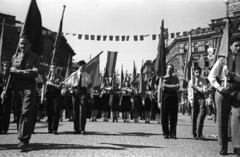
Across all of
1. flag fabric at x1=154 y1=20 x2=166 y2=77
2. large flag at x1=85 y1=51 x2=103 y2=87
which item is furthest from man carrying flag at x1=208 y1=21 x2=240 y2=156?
large flag at x1=85 y1=51 x2=103 y2=87

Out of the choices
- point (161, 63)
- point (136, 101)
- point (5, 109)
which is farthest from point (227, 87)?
point (136, 101)

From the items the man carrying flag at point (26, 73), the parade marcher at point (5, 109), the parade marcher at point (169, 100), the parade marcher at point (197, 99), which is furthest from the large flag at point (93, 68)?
the man carrying flag at point (26, 73)

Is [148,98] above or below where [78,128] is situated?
above

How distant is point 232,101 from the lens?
5.45m

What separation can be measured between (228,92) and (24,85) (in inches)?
164

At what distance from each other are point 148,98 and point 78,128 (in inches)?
340

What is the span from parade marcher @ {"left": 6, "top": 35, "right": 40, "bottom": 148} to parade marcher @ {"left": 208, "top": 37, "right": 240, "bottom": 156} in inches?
147

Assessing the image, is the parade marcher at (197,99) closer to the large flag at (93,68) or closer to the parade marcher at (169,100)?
the parade marcher at (169,100)

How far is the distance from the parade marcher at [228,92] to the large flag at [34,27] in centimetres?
383

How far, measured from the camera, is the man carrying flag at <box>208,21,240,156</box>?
5.28 m

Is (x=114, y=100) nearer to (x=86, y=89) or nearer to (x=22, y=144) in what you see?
(x=86, y=89)

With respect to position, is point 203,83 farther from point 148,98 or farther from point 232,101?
point 148,98

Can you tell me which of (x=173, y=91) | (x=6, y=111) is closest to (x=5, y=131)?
(x=6, y=111)

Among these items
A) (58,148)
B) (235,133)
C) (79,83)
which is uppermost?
(79,83)
